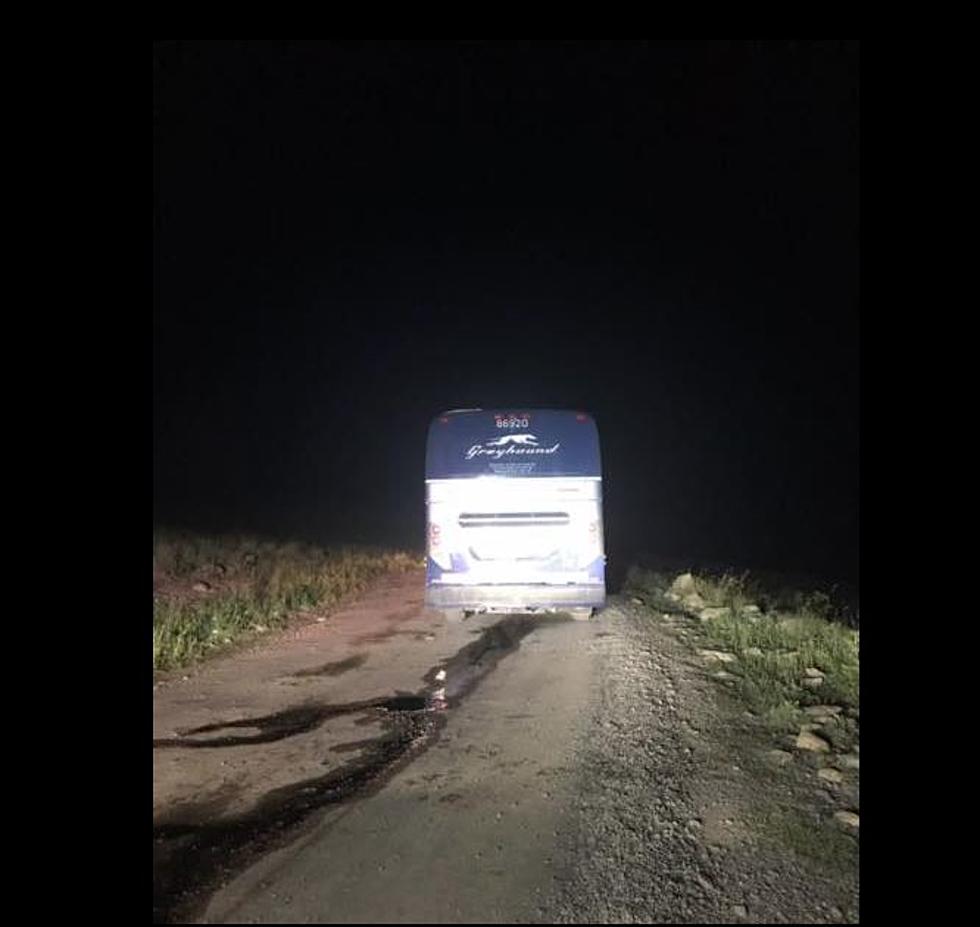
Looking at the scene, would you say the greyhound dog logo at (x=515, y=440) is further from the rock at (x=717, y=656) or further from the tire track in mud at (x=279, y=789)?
the rock at (x=717, y=656)

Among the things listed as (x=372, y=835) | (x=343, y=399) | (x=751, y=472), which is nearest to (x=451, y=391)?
(x=343, y=399)

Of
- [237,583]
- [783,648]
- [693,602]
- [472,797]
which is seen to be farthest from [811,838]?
[237,583]

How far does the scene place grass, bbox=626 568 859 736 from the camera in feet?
23.3

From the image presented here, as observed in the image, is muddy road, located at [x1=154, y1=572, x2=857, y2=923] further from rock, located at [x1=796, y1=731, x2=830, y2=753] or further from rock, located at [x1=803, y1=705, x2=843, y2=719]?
rock, located at [x1=803, y1=705, x2=843, y2=719]

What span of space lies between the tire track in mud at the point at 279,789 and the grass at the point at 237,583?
96.1 inches

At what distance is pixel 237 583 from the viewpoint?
13.7m

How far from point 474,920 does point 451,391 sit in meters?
63.0

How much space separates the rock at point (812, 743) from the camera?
605 centimetres

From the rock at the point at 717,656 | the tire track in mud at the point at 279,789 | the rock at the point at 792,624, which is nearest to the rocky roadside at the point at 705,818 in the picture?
the rock at the point at 717,656

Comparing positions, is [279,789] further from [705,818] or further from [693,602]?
[693,602]

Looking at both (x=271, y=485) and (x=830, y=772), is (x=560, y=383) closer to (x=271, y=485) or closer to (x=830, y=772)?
(x=271, y=485)

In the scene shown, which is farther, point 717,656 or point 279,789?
point 717,656

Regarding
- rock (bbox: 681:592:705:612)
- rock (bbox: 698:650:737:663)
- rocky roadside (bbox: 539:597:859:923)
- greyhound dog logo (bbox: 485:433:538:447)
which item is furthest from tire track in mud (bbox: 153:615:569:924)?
rock (bbox: 681:592:705:612)

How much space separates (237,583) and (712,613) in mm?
7770
